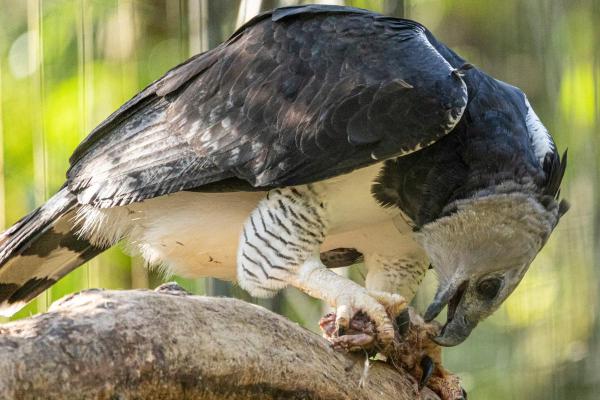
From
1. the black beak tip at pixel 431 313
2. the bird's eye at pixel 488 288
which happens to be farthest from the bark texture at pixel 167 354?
the bird's eye at pixel 488 288

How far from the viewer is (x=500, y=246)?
384cm

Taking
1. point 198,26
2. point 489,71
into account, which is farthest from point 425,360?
point 489,71

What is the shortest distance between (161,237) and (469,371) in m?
3.16

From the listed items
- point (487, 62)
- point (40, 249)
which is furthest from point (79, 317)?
point (487, 62)

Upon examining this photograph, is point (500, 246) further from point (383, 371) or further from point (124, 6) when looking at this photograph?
point (124, 6)

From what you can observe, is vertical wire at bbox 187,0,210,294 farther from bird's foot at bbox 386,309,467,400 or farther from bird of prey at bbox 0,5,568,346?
bird's foot at bbox 386,309,467,400

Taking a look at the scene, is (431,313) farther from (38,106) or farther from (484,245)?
(38,106)

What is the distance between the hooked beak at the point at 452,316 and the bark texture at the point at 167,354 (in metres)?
0.44

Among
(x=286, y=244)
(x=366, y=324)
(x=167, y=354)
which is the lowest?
(x=366, y=324)

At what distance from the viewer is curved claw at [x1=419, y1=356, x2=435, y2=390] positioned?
11.8 ft

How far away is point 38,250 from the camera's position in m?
4.30

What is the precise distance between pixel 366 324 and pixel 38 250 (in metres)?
1.67

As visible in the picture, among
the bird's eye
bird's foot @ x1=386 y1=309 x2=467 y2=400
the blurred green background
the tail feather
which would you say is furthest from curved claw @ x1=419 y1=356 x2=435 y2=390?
the blurred green background

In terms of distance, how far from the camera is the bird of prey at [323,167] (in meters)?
3.70
